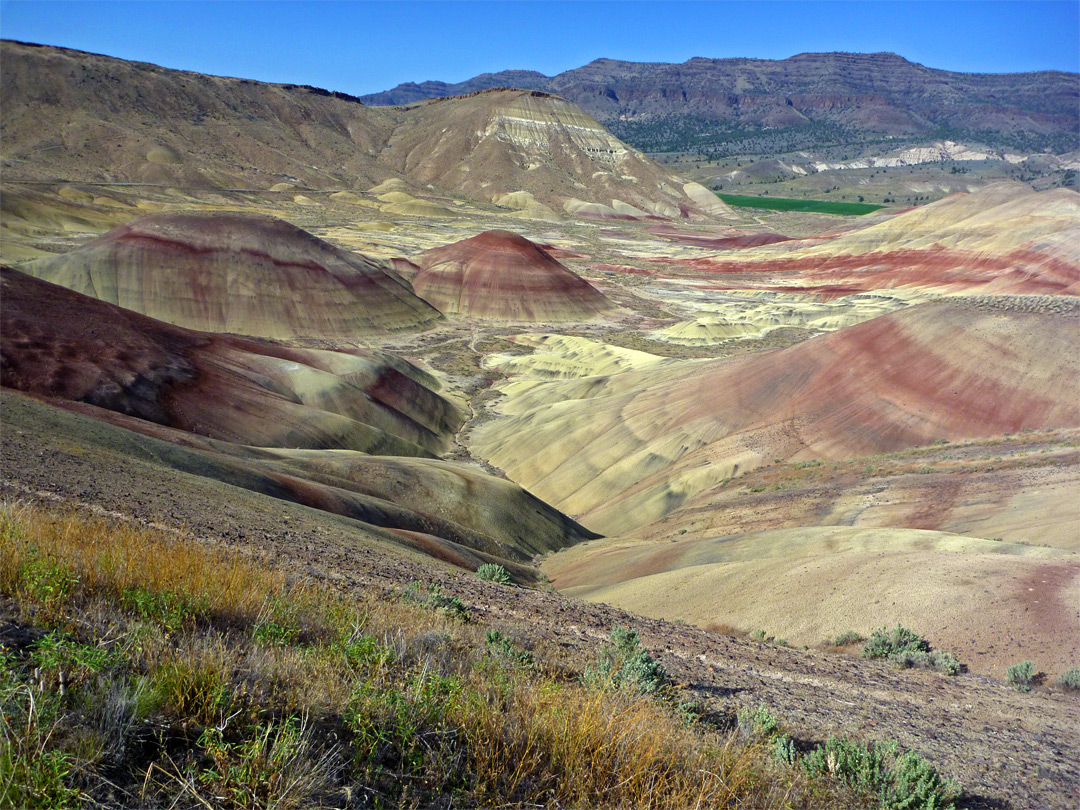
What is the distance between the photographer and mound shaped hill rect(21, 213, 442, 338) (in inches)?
2188

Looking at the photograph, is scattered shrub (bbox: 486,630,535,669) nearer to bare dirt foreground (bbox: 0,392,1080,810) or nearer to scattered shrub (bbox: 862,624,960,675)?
bare dirt foreground (bbox: 0,392,1080,810)

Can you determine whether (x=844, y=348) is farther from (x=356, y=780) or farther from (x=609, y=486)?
(x=356, y=780)

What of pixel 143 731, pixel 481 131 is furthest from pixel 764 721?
pixel 481 131

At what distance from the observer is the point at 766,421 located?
3053 cm

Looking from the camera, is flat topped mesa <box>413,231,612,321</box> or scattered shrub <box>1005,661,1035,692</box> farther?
flat topped mesa <box>413,231,612,321</box>

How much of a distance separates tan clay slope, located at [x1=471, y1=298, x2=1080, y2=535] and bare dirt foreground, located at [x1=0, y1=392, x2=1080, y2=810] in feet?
57.3

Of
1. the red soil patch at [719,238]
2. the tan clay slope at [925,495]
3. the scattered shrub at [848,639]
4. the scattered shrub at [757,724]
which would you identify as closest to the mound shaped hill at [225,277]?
the tan clay slope at [925,495]

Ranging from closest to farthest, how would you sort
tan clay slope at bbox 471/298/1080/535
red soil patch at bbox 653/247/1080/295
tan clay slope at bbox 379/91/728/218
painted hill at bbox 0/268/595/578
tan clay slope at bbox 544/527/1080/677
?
tan clay slope at bbox 544/527/1080/677 < painted hill at bbox 0/268/595/578 < tan clay slope at bbox 471/298/1080/535 < red soil patch at bbox 653/247/1080/295 < tan clay slope at bbox 379/91/728/218

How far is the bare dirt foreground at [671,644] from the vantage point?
20.2ft

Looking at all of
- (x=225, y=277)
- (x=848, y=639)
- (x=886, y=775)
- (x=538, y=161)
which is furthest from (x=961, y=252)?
(x=538, y=161)

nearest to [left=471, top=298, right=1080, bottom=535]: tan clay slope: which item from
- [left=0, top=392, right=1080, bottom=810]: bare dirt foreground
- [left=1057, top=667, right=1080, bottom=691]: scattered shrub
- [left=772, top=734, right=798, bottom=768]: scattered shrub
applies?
[left=0, top=392, right=1080, bottom=810]: bare dirt foreground

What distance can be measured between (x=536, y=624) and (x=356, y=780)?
5.32 m

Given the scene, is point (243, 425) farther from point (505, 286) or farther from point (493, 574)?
point (505, 286)

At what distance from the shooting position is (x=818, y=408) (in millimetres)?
29812
